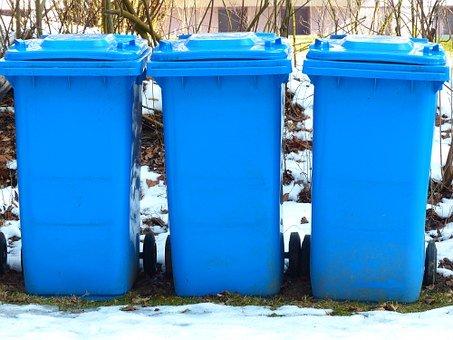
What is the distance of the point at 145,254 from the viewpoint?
16.5ft

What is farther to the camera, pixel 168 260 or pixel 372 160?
pixel 168 260

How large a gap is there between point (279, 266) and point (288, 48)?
1.22 metres

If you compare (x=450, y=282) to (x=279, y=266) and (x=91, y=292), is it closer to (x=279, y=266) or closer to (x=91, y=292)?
(x=279, y=266)

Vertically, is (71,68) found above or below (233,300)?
above

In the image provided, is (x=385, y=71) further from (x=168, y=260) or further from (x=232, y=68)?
(x=168, y=260)

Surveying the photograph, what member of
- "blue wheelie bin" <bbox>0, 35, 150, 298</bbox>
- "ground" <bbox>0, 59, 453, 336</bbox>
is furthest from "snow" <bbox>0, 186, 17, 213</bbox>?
"blue wheelie bin" <bbox>0, 35, 150, 298</bbox>

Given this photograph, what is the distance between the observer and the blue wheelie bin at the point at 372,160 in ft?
14.1

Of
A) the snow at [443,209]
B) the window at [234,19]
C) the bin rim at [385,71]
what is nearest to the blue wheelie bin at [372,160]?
the bin rim at [385,71]

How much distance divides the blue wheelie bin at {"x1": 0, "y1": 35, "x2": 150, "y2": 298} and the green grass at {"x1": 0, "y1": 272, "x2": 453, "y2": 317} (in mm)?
90

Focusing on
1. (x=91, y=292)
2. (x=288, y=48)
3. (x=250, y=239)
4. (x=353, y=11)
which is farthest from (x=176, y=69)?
(x=353, y=11)

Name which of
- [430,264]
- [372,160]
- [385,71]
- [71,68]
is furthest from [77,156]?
[430,264]

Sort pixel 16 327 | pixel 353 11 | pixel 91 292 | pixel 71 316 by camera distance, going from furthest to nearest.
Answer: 1. pixel 353 11
2. pixel 91 292
3. pixel 71 316
4. pixel 16 327

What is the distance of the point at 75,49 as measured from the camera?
4410 mm

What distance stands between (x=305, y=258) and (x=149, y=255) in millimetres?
935
